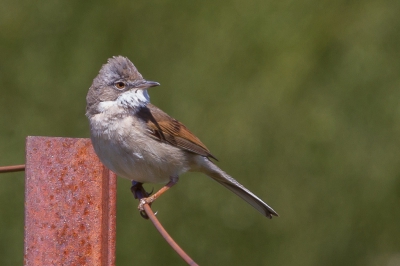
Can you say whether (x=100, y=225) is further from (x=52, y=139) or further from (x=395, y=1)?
(x=395, y=1)

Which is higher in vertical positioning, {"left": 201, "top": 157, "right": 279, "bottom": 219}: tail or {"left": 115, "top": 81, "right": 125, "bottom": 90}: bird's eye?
{"left": 115, "top": 81, "right": 125, "bottom": 90}: bird's eye

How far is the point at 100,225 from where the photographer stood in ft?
7.34

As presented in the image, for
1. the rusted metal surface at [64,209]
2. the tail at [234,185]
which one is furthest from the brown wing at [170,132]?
the rusted metal surface at [64,209]

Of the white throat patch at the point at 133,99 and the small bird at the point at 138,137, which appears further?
the white throat patch at the point at 133,99

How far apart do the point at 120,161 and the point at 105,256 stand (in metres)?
0.82

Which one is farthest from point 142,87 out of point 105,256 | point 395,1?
point 395,1

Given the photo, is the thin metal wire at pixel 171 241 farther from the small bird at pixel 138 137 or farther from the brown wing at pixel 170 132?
the brown wing at pixel 170 132

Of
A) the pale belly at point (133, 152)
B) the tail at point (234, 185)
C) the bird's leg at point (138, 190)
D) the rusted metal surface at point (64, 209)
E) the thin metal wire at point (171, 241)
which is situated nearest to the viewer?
the thin metal wire at point (171, 241)

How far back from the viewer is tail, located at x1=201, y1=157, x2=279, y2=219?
11.2ft

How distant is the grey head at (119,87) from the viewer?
3.32 metres

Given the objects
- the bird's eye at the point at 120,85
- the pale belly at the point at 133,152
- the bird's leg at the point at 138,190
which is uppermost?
the bird's eye at the point at 120,85

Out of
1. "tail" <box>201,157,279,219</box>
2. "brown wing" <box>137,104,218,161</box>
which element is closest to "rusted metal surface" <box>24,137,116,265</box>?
"brown wing" <box>137,104,218,161</box>

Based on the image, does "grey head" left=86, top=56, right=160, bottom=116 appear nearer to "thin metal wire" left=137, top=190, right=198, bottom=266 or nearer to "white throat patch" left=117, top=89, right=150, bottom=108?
"white throat patch" left=117, top=89, right=150, bottom=108

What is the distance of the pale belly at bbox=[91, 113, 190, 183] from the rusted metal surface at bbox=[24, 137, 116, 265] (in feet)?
1.82
